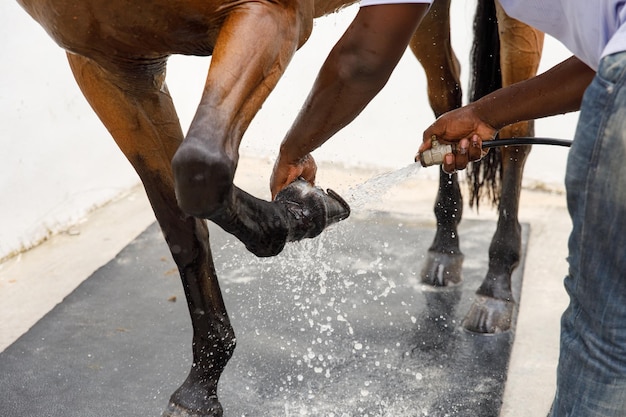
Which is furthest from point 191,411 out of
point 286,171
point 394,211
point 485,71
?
point 394,211

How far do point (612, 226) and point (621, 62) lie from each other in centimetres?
21

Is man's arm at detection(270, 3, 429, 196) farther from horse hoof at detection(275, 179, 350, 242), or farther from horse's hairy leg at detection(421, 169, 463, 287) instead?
horse's hairy leg at detection(421, 169, 463, 287)

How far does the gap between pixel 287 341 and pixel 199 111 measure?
3.99 ft

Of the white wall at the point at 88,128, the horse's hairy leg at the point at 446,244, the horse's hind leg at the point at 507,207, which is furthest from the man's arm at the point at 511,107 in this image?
the white wall at the point at 88,128

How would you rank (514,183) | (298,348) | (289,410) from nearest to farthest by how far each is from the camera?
(289,410)
(298,348)
(514,183)

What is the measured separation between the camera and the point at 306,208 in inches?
73.5

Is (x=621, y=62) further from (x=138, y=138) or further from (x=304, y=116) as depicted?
(x=138, y=138)

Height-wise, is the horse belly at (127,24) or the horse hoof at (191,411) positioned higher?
the horse belly at (127,24)

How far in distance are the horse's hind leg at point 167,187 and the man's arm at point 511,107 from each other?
0.59 metres

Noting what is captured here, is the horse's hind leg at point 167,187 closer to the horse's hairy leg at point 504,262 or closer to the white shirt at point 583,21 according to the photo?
the white shirt at point 583,21

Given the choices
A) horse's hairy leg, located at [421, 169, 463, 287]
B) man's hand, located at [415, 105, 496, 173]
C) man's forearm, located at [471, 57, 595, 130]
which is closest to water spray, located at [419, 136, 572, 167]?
man's hand, located at [415, 105, 496, 173]

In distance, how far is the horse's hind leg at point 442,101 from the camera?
113 inches

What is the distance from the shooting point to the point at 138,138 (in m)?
1.97

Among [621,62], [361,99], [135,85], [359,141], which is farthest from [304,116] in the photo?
[359,141]
